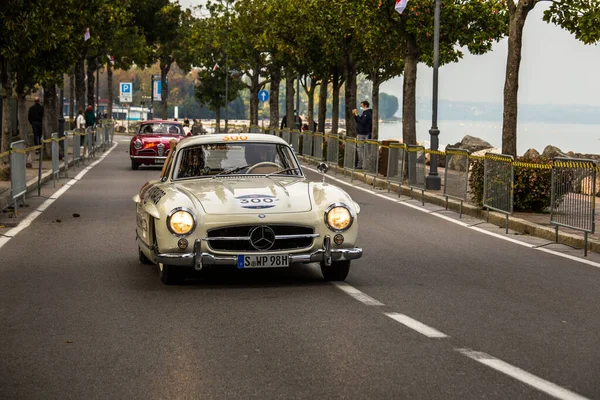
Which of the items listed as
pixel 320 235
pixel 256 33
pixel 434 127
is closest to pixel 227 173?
pixel 320 235

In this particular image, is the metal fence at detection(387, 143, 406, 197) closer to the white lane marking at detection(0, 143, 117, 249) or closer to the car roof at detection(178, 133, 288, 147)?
the white lane marking at detection(0, 143, 117, 249)

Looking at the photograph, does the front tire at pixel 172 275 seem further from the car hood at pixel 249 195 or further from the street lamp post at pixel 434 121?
the street lamp post at pixel 434 121

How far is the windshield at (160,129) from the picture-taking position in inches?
1406

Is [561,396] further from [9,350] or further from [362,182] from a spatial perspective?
[362,182]

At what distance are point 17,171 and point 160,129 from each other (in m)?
16.5

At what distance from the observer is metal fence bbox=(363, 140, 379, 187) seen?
2824cm

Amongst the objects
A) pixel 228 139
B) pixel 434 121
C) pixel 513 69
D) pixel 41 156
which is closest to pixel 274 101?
pixel 434 121

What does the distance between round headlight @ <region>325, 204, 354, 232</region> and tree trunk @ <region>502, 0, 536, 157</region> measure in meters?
12.9

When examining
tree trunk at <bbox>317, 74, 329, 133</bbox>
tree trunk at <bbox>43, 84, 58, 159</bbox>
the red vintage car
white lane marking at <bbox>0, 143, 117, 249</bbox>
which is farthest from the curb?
tree trunk at <bbox>317, 74, 329, 133</bbox>

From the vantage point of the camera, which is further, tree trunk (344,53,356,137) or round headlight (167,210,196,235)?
tree trunk (344,53,356,137)

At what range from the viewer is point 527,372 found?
22.9ft

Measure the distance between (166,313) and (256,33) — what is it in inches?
2263

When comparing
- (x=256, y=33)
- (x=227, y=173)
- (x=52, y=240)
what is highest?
(x=256, y=33)

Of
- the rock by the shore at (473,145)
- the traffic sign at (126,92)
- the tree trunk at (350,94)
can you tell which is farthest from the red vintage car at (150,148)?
the traffic sign at (126,92)
